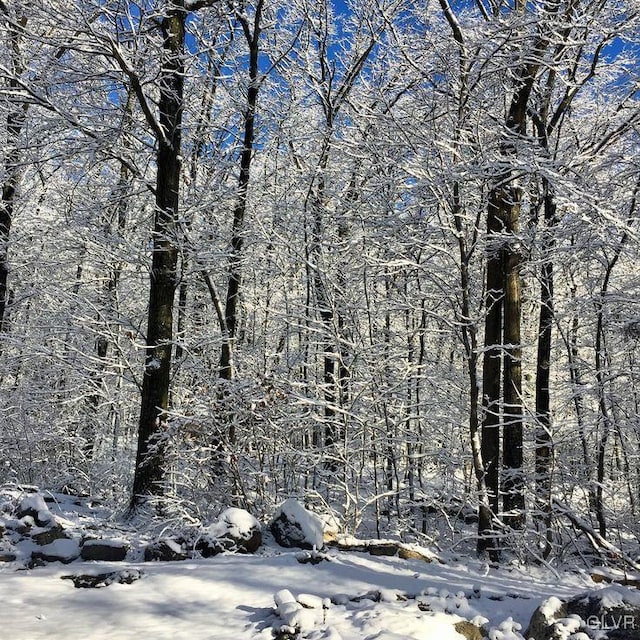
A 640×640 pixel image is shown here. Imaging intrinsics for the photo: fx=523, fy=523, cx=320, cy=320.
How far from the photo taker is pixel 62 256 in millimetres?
8383

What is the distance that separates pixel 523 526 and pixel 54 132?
315 inches

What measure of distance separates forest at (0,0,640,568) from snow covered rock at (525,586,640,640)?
1763 millimetres

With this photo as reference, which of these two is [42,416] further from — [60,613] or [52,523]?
[60,613]

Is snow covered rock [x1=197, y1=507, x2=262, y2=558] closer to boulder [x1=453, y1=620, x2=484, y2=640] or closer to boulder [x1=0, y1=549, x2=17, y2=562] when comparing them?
boulder [x1=0, y1=549, x2=17, y2=562]

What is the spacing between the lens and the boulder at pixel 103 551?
4590 millimetres

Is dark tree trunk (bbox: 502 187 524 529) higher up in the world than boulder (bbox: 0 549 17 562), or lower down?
higher up

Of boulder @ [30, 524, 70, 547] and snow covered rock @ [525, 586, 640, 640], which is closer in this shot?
snow covered rock @ [525, 586, 640, 640]

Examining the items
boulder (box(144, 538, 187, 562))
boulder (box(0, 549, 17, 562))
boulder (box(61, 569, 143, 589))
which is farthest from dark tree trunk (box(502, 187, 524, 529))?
boulder (box(0, 549, 17, 562))

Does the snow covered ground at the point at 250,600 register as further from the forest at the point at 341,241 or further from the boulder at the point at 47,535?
the forest at the point at 341,241

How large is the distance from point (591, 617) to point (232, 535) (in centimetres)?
303

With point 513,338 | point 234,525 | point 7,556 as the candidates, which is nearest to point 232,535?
point 234,525

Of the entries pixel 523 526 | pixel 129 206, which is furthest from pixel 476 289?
pixel 129 206

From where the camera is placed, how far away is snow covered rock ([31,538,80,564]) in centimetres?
446

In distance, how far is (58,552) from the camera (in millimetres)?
4520
